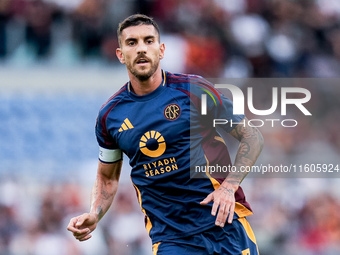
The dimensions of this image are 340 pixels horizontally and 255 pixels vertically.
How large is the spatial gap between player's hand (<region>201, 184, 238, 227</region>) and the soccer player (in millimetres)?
13

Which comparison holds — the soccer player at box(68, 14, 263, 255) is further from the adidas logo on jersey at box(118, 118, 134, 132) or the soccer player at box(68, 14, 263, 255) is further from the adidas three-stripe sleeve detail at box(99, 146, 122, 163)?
the adidas three-stripe sleeve detail at box(99, 146, 122, 163)

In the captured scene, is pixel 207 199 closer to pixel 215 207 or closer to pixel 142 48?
pixel 215 207

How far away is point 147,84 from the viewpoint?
552cm

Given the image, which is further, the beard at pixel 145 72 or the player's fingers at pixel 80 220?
the beard at pixel 145 72

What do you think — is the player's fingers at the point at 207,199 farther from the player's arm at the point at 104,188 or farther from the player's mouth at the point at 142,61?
the player's mouth at the point at 142,61

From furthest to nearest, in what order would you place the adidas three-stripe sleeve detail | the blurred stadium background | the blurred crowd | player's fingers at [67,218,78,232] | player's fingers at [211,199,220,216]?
the blurred crowd
the blurred stadium background
the adidas three-stripe sleeve detail
player's fingers at [67,218,78,232]
player's fingers at [211,199,220,216]

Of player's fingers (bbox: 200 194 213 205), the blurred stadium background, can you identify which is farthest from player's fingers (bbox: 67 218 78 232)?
the blurred stadium background

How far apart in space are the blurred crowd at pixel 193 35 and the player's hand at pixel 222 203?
6.65 meters

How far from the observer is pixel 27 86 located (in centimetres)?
1127

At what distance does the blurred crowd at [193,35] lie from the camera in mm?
11875

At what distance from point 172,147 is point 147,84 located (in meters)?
0.58

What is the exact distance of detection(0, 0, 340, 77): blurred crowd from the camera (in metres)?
11.9

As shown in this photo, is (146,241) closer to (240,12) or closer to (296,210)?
(296,210)

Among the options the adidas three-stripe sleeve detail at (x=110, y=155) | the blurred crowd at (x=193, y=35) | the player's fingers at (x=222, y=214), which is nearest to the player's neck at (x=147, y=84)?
the adidas three-stripe sleeve detail at (x=110, y=155)
